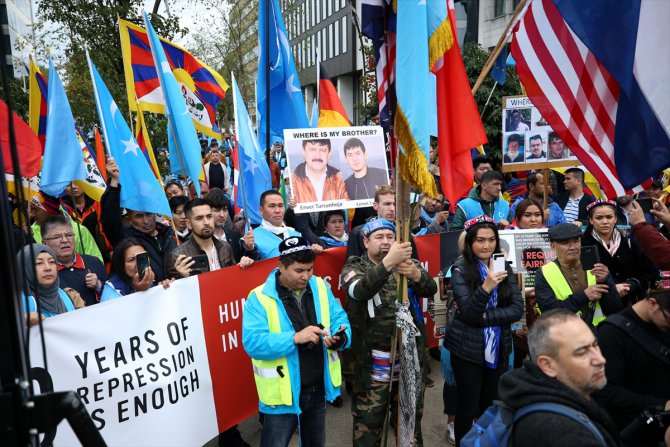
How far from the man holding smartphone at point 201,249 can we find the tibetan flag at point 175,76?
9.20 ft

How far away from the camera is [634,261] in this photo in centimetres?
468

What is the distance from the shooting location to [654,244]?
388 cm

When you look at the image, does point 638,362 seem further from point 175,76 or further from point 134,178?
point 175,76

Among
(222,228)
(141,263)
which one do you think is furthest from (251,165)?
(141,263)

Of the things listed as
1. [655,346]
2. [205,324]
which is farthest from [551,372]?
[205,324]

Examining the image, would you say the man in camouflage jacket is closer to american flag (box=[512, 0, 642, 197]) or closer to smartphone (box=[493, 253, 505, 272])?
smartphone (box=[493, 253, 505, 272])

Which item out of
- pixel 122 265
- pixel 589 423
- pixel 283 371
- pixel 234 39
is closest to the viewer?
pixel 589 423

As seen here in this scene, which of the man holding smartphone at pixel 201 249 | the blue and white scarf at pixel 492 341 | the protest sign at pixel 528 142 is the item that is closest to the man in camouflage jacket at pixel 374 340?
the blue and white scarf at pixel 492 341

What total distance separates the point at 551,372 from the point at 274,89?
513 cm

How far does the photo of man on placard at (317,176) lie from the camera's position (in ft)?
17.7

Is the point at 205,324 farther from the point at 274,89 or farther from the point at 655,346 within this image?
the point at 274,89

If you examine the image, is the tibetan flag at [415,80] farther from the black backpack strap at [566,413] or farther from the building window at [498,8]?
the building window at [498,8]

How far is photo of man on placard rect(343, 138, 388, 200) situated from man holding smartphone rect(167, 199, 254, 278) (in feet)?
5.41

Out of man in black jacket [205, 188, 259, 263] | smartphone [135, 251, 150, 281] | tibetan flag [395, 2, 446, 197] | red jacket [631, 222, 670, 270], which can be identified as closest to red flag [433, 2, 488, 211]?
tibetan flag [395, 2, 446, 197]
